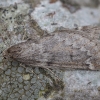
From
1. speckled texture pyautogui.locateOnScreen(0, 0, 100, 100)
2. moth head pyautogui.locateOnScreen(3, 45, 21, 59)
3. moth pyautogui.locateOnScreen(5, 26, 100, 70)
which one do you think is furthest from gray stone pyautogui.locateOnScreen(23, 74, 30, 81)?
moth head pyautogui.locateOnScreen(3, 45, 21, 59)

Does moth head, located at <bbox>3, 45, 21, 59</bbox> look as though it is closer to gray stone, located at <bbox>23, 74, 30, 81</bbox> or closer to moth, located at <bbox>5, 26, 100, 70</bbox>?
moth, located at <bbox>5, 26, 100, 70</bbox>

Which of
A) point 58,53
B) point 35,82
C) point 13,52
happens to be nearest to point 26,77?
point 35,82

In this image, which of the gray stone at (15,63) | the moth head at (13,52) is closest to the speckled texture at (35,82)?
the gray stone at (15,63)

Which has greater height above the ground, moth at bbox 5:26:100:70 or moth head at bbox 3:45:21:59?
moth head at bbox 3:45:21:59

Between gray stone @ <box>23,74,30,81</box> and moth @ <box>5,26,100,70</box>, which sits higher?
moth @ <box>5,26,100,70</box>

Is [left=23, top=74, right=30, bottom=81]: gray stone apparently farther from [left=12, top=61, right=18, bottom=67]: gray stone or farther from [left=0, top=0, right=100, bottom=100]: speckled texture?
[left=12, top=61, right=18, bottom=67]: gray stone

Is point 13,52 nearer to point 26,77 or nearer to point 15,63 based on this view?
point 15,63

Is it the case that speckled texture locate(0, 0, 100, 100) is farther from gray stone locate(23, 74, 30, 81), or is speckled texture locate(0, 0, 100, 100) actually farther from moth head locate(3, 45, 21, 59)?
moth head locate(3, 45, 21, 59)

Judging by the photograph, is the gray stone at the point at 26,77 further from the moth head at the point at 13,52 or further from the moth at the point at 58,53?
the moth head at the point at 13,52

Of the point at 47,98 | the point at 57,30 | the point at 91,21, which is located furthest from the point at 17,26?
the point at 91,21

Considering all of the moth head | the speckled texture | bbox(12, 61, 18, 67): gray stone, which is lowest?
the speckled texture

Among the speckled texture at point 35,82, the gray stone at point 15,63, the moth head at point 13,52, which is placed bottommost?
the speckled texture at point 35,82
